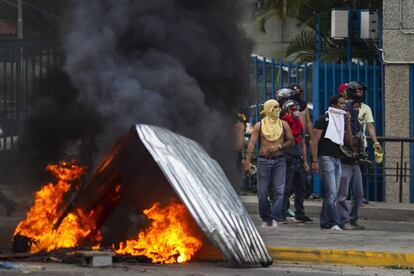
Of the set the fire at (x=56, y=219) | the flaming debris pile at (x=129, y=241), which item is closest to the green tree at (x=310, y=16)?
the fire at (x=56, y=219)

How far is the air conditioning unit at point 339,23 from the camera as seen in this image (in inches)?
715

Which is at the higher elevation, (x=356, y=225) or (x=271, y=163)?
(x=271, y=163)

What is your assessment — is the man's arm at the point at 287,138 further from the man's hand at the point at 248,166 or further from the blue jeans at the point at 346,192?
the blue jeans at the point at 346,192

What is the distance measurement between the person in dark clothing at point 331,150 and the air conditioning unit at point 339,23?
4.68m

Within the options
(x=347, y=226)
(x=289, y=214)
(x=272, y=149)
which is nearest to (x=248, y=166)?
(x=272, y=149)

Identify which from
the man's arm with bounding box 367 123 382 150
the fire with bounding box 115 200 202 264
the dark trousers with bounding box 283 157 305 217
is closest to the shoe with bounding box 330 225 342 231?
the dark trousers with bounding box 283 157 305 217

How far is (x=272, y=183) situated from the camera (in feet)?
44.8

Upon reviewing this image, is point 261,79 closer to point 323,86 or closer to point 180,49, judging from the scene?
point 323,86

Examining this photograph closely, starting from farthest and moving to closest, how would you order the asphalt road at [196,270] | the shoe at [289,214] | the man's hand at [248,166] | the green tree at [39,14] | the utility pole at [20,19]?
1. the shoe at [289,214]
2. the man's hand at [248,166]
3. the utility pole at [20,19]
4. the green tree at [39,14]
5. the asphalt road at [196,270]

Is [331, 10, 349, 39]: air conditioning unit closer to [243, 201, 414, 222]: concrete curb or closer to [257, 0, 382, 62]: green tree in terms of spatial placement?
[257, 0, 382, 62]: green tree

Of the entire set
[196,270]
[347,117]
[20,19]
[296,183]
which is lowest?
[196,270]

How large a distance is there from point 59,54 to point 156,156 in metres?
2.38

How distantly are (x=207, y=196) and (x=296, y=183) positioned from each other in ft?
16.3

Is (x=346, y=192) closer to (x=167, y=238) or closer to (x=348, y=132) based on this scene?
(x=348, y=132)
